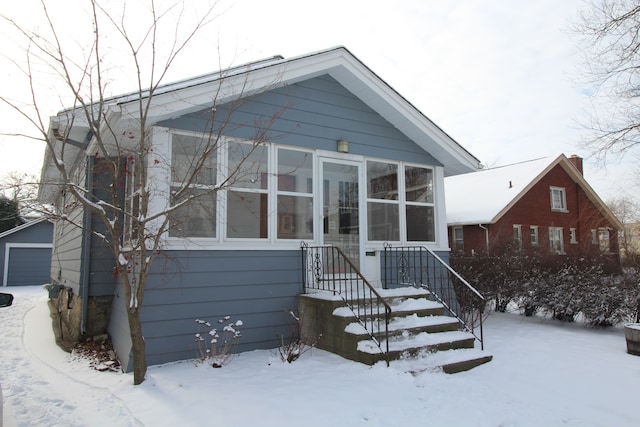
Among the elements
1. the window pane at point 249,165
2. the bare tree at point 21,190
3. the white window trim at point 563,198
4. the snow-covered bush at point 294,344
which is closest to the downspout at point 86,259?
the bare tree at point 21,190

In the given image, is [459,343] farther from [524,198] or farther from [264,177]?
[524,198]

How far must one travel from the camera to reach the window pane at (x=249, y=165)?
6293mm

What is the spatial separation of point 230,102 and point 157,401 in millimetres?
4047

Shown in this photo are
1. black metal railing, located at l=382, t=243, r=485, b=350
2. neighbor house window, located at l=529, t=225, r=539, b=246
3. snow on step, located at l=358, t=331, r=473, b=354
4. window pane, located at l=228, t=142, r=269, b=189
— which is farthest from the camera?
neighbor house window, located at l=529, t=225, r=539, b=246

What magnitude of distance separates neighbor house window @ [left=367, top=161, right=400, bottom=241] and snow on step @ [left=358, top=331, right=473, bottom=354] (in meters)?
2.28

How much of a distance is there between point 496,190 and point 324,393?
17.4m

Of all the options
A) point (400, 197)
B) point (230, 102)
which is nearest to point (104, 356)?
point (230, 102)

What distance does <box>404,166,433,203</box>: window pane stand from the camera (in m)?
8.12

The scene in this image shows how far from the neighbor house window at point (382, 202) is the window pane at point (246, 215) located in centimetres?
205

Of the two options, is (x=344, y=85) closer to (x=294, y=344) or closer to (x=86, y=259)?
(x=294, y=344)

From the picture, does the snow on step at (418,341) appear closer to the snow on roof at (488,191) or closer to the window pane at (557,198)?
the snow on roof at (488,191)

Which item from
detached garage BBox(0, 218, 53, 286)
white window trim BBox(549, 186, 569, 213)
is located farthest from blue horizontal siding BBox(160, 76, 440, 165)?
detached garage BBox(0, 218, 53, 286)

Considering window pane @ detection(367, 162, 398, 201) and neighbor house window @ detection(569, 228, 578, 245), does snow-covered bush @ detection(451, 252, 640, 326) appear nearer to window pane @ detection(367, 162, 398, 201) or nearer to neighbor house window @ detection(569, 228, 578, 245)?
window pane @ detection(367, 162, 398, 201)

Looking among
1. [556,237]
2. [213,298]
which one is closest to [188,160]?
[213,298]
